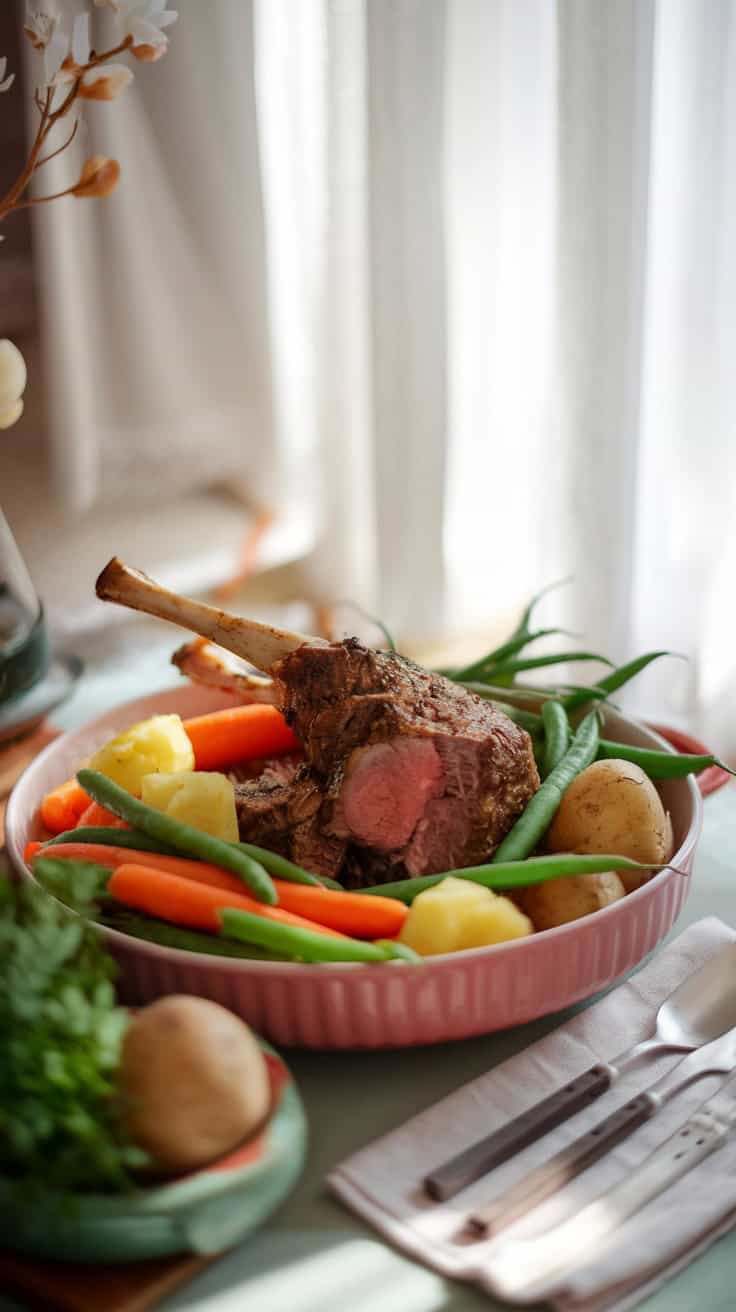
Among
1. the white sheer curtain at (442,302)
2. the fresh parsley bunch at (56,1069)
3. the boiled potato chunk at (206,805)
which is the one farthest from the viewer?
the white sheer curtain at (442,302)

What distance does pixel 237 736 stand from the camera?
62.0 inches

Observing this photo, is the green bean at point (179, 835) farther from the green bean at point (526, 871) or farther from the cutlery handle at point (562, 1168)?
the cutlery handle at point (562, 1168)

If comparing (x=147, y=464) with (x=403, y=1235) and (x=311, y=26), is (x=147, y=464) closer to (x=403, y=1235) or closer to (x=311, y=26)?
(x=311, y=26)

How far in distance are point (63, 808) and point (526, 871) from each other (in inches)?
22.5

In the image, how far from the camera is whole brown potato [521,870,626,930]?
120cm

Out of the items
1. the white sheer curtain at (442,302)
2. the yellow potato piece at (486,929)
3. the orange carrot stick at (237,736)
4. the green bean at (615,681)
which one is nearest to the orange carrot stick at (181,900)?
the yellow potato piece at (486,929)

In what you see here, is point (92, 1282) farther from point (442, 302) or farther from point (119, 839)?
point (442, 302)

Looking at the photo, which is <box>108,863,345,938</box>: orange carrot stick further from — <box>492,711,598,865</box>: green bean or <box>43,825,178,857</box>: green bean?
<box>492,711,598,865</box>: green bean

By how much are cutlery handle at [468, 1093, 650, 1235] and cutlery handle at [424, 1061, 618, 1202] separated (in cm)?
3

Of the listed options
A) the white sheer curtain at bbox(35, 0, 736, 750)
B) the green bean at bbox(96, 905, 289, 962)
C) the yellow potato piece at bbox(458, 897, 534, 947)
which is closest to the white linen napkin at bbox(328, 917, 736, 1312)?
the yellow potato piece at bbox(458, 897, 534, 947)

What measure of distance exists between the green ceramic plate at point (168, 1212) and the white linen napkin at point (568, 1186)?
0.34ft

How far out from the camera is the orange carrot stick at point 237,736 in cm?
156

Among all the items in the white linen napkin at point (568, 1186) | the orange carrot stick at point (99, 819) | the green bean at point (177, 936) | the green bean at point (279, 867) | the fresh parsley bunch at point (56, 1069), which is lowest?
the white linen napkin at point (568, 1186)

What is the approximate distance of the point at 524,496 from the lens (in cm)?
267
